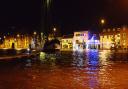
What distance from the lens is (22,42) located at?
166375mm

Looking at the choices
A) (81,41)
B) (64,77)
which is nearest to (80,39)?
(81,41)

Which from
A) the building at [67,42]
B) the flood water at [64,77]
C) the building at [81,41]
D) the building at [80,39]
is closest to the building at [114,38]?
the building at [81,41]

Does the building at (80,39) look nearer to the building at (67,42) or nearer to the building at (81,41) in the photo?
the building at (81,41)

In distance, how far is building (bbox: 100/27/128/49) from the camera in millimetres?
103125

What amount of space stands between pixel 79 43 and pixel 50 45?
47802 millimetres

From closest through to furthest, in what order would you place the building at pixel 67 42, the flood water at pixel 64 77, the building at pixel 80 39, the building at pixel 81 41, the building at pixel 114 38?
the flood water at pixel 64 77, the building at pixel 114 38, the building at pixel 81 41, the building at pixel 80 39, the building at pixel 67 42

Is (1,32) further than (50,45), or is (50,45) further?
(50,45)

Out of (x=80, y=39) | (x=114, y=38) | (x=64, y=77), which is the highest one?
(x=80, y=39)

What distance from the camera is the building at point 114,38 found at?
103 meters

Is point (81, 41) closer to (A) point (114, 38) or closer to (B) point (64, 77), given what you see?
(A) point (114, 38)

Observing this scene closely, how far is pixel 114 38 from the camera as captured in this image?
11069 centimetres

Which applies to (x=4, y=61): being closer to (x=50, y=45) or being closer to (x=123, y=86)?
(x=123, y=86)

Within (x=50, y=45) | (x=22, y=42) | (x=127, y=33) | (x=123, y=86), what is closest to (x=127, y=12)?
(x=127, y=33)

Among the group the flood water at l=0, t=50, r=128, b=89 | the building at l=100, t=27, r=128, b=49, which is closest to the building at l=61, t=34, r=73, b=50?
the building at l=100, t=27, r=128, b=49
